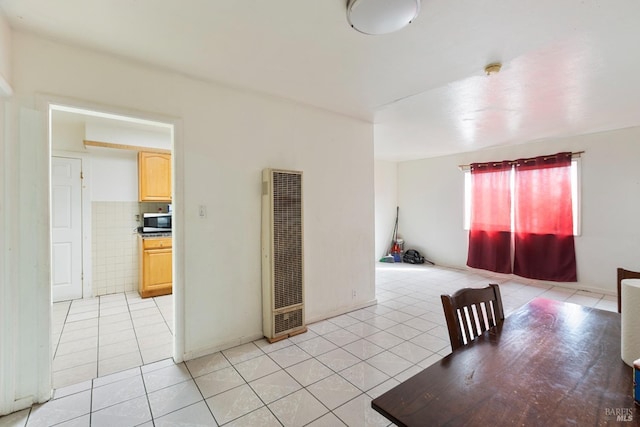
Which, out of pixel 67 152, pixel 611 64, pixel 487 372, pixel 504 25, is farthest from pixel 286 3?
pixel 67 152

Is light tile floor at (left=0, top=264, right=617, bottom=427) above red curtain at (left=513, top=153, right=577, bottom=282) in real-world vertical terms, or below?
below

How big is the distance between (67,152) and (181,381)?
378 cm

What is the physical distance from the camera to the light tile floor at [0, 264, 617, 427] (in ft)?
5.88

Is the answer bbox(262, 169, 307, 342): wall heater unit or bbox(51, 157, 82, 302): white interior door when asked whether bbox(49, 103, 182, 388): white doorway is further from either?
bbox(262, 169, 307, 342): wall heater unit

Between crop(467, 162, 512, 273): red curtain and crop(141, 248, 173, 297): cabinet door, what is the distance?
17.7 feet

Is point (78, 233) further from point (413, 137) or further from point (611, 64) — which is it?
point (611, 64)

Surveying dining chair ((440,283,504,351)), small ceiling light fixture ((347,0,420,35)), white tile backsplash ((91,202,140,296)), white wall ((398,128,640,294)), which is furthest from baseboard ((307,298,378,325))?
white wall ((398,128,640,294))

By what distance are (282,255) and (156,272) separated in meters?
2.46

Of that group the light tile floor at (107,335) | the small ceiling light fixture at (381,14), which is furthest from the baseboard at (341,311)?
the small ceiling light fixture at (381,14)

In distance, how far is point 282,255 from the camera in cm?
282

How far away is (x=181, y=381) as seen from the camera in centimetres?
217

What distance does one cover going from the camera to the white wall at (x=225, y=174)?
2008 millimetres

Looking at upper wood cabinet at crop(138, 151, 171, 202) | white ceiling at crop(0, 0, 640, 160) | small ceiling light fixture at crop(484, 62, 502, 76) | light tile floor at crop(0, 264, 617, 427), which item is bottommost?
light tile floor at crop(0, 264, 617, 427)

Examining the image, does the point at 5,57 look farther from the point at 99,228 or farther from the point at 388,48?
the point at 99,228
